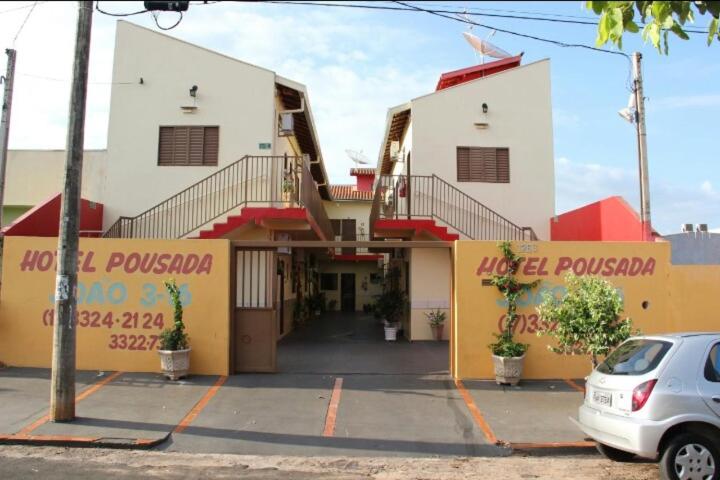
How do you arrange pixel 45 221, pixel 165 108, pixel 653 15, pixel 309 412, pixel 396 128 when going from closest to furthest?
pixel 653 15
pixel 309 412
pixel 45 221
pixel 165 108
pixel 396 128

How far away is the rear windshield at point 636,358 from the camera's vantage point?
521cm

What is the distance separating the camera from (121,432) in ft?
22.1

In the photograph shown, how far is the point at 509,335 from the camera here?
944cm

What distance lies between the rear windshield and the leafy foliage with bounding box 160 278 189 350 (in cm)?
660

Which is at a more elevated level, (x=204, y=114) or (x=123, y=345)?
(x=204, y=114)

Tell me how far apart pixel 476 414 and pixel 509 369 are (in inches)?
64.0

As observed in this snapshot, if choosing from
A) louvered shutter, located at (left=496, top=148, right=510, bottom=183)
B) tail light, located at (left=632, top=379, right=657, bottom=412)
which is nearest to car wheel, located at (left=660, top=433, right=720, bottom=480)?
tail light, located at (left=632, top=379, right=657, bottom=412)

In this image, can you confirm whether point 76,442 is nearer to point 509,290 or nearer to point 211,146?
point 509,290

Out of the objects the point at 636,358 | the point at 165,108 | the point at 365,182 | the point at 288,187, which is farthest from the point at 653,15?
the point at 365,182

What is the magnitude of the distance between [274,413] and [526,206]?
34.0 ft

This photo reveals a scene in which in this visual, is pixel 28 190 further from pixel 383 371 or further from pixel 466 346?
pixel 466 346

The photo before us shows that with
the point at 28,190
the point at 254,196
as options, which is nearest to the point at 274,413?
Result: the point at 254,196

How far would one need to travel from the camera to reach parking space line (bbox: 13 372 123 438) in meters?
6.61

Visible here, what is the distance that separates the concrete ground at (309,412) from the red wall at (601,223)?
5137 mm
